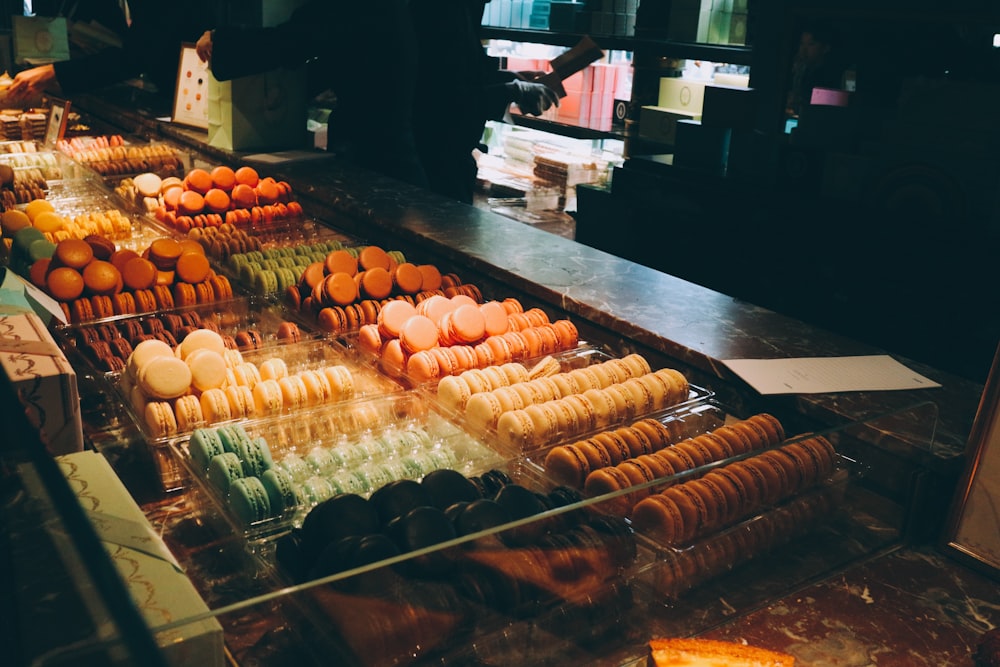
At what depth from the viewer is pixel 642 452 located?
62.1 inches

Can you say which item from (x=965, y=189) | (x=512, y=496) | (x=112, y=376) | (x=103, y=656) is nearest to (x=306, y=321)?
(x=112, y=376)

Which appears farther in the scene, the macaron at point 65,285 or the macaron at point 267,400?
the macaron at point 65,285

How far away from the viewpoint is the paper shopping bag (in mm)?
3736

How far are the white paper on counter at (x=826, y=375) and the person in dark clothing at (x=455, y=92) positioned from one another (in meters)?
3.13

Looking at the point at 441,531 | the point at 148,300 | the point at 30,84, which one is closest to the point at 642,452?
the point at 441,531

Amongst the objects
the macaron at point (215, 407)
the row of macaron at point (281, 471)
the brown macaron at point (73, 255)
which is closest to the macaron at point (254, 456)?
the row of macaron at point (281, 471)

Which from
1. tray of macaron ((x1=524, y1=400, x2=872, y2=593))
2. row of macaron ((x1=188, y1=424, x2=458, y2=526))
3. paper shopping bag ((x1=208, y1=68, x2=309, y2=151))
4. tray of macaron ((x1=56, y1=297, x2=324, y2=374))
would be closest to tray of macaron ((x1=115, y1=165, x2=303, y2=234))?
paper shopping bag ((x1=208, y1=68, x2=309, y2=151))

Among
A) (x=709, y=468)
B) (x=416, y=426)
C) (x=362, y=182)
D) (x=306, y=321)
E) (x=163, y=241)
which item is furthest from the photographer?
(x=362, y=182)

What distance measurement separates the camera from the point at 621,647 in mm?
1208

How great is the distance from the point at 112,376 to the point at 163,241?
708 millimetres

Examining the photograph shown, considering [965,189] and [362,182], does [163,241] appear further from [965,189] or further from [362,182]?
[965,189]

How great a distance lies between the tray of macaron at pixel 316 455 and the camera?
136cm

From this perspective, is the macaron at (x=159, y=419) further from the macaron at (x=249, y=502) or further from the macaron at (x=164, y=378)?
the macaron at (x=249, y=502)

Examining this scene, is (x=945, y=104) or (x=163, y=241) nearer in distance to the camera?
(x=163, y=241)
